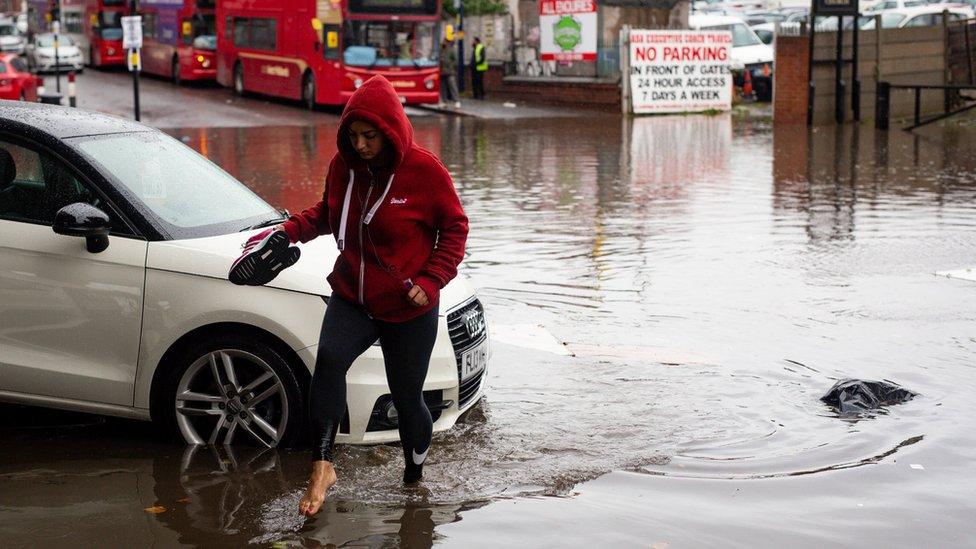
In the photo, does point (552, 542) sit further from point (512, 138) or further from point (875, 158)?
point (512, 138)

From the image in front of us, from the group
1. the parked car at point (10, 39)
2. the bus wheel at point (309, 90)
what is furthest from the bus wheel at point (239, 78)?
the parked car at point (10, 39)

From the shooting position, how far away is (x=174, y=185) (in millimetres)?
6680

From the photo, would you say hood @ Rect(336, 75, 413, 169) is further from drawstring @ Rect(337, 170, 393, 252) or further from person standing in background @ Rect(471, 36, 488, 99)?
person standing in background @ Rect(471, 36, 488, 99)

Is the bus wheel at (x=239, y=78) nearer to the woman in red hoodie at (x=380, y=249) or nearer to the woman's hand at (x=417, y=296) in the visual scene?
the woman in red hoodie at (x=380, y=249)

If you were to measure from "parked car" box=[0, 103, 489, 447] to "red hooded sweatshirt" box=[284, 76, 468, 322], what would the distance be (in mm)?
759

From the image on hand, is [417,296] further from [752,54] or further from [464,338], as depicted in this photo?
[752,54]

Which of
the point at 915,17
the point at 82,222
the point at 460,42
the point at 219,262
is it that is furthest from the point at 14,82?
the point at 219,262

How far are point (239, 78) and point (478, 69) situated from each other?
264 inches

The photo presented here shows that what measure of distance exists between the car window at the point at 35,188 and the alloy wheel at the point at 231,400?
91cm

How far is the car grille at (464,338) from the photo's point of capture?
6.26 m

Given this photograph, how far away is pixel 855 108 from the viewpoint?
30.1 m

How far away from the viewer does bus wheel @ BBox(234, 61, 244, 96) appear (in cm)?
3900

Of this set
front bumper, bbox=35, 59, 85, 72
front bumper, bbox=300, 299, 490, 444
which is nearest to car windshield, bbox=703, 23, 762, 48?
front bumper, bbox=35, 59, 85, 72

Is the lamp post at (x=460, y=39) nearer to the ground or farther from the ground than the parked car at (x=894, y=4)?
nearer to the ground
